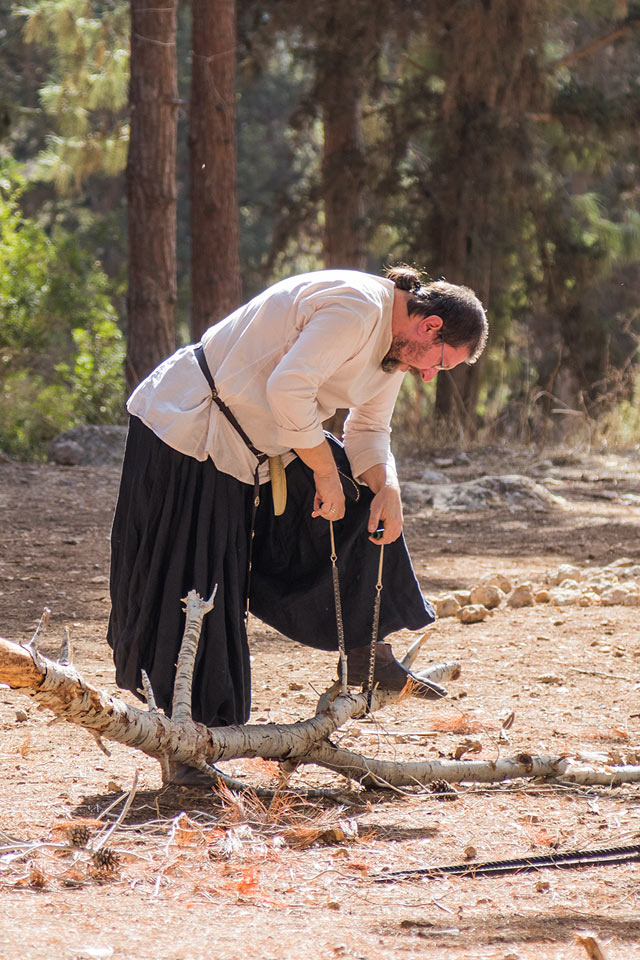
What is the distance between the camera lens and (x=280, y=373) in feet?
8.18

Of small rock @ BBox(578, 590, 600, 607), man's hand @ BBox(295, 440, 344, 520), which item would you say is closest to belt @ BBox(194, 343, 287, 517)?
man's hand @ BBox(295, 440, 344, 520)

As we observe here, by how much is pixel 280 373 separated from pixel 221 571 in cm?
60

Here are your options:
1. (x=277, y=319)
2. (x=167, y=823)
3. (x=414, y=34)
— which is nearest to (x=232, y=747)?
(x=167, y=823)

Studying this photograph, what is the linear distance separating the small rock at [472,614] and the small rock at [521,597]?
256 millimetres

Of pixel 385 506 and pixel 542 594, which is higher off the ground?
pixel 385 506

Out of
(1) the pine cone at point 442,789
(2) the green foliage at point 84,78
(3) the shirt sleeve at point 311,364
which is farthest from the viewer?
(2) the green foliage at point 84,78

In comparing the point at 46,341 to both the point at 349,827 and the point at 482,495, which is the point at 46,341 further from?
the point at 349,827

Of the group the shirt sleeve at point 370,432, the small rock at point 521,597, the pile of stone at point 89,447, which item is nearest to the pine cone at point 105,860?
the shirt sleeve at point 370,432

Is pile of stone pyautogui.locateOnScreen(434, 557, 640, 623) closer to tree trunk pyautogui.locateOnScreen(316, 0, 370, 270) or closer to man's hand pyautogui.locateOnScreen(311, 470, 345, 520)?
man's hand pyautogui.locateOnScreen(311, 470, 345, 520)

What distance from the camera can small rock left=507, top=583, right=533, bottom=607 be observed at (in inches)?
203

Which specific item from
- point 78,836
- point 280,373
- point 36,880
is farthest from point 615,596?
point 36,880

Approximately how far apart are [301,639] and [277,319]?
0.90m

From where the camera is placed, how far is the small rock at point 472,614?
4.91m

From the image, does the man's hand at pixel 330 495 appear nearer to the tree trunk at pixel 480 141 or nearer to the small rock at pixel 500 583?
the small rock at pixel 500 583
